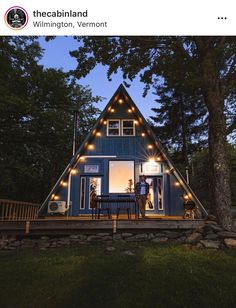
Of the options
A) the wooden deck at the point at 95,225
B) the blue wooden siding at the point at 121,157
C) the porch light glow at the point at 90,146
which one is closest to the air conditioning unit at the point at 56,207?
Result: the blue wooden siding at the point at 121,157

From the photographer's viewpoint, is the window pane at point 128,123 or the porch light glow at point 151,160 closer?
the porch light glow at point 151,160

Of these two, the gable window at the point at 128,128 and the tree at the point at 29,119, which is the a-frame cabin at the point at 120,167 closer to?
the gable window at the point at 128,128

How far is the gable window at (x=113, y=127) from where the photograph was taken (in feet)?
40.0

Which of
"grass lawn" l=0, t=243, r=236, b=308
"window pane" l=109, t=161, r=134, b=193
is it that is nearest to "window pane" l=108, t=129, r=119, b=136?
"window pane" l=109, t=161, r=134, b=193

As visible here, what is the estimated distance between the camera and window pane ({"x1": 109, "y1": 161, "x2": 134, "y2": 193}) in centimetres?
1176

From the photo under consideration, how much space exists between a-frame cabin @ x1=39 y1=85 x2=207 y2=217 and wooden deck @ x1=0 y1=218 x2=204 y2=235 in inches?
92.3

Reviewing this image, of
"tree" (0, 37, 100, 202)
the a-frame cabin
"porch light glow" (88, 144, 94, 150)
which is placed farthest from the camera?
"tree" (0, 37, 100, 202)

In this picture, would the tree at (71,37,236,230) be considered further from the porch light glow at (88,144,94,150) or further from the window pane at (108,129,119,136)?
the porch light glow at (88,144,94,150)

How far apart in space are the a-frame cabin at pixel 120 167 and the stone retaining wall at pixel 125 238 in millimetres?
2508

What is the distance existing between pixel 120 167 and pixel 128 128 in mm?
2085

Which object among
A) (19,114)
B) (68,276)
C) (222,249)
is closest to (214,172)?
(222,249)

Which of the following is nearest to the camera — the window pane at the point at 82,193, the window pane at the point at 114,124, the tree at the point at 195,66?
the tree at the point at 195,66

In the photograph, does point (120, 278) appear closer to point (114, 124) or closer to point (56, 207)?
point (56, 207)

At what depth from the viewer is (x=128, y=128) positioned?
12.3 meters
